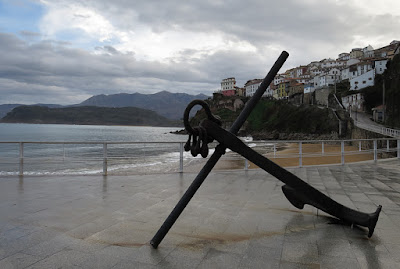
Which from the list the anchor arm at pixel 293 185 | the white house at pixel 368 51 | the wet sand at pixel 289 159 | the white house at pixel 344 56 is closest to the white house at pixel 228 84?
the white house at pixel 344 56

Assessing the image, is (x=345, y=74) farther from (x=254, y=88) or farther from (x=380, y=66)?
(x=254, y=88)

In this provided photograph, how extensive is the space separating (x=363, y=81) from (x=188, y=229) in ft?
248

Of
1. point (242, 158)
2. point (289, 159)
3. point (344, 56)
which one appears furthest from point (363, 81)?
point (242, 158)

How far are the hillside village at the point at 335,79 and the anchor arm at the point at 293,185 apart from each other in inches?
2501

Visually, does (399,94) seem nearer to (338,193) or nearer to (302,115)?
(302,115)

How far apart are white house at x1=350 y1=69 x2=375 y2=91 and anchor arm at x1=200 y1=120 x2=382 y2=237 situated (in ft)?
234

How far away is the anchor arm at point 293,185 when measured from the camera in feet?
9.87

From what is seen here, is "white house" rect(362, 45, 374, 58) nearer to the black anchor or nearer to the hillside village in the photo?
the hillside village

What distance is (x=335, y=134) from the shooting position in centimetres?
5659

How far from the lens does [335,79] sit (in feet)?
267

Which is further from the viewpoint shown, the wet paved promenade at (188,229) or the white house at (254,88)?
the white house at (254,88)

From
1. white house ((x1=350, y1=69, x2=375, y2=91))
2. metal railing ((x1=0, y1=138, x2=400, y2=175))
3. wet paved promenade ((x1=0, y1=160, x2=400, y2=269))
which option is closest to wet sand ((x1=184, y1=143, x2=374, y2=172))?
metal railing ((x1=0, y1=138, x2=400, y2=175))

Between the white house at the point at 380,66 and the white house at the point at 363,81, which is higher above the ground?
the white house at the point at 380,66

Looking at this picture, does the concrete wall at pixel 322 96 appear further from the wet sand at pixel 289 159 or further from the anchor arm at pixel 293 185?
the anchor arm at pixel 293 185
